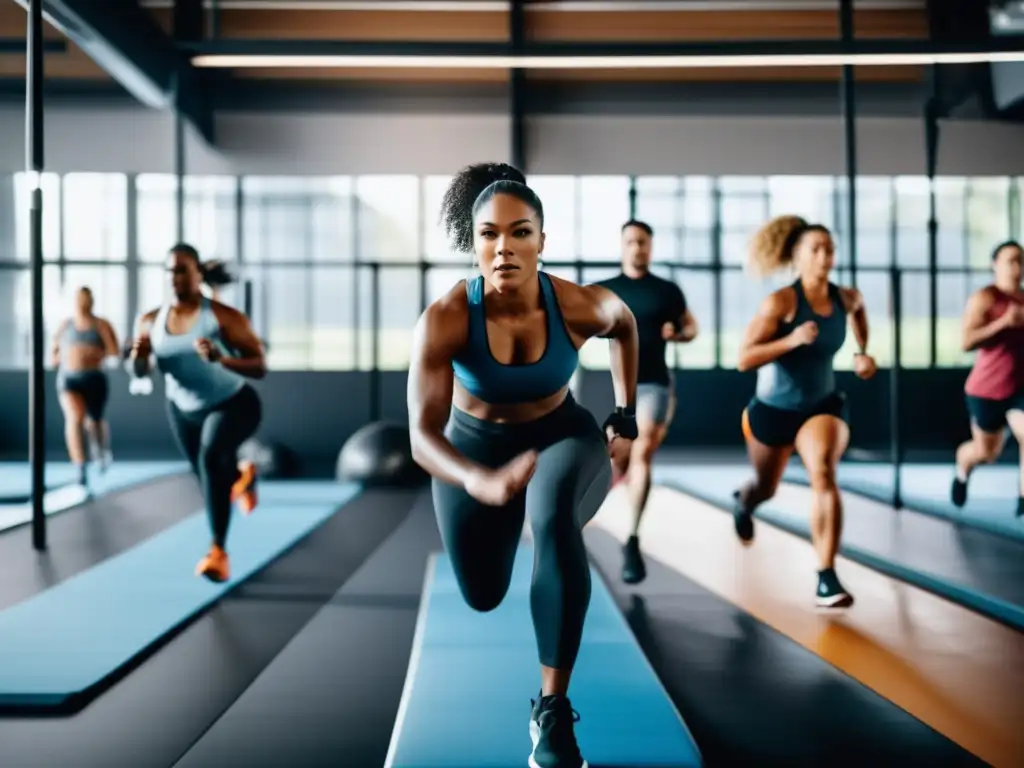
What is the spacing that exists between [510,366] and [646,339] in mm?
2094

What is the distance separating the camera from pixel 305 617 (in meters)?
3.32

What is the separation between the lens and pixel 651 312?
3.87m

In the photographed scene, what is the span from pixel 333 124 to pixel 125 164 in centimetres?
236

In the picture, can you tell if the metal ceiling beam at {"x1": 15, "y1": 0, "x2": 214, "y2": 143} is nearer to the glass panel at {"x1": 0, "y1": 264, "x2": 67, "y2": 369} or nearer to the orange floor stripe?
the glass panel at {"x1": 0, "y1": 264, "x2": 67, "y2": 369}

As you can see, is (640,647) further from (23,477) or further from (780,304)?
(23,477)

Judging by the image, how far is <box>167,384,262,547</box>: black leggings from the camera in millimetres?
3539

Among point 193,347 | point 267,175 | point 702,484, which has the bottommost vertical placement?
point 702,484

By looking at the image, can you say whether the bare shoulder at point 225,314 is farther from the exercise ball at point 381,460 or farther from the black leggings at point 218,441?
the exercise ball at point 381,460

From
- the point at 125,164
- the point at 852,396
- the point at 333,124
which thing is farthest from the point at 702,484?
the point at 125,164

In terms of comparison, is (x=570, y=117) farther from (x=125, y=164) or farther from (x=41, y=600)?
(x=41, y=600)

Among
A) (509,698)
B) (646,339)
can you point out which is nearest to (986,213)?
(646,339)

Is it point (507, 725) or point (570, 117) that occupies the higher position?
point (570, 117)

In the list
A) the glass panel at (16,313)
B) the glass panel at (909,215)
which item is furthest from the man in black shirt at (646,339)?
the glass panel at (16,313)

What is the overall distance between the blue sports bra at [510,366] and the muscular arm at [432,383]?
0.06 metres
